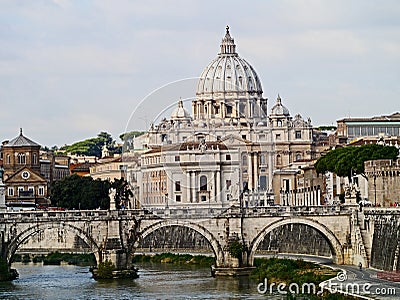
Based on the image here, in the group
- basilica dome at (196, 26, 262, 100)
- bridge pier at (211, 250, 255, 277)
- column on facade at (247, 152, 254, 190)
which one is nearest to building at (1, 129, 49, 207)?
column on facade at (247, 152, 254, 190)

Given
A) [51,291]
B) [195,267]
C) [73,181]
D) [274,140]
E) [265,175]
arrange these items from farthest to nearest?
[274,140] < [265,175] < [73,181] < [195,267] < [51,291]

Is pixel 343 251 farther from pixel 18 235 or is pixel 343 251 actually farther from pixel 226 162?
pixel 226 162

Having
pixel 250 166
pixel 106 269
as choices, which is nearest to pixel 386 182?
pixel 106 269

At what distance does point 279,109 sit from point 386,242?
9901 cm

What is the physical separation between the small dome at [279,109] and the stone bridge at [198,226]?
9126 cm

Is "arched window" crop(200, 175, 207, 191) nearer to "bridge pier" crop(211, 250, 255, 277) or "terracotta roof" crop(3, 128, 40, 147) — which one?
"bridge pier" crop(211, 250, 255, 277)

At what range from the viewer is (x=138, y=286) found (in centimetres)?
6062

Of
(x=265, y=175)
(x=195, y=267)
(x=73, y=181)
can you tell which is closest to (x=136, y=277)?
(x=195, y=267)

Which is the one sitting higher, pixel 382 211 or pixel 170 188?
pixel 170 188

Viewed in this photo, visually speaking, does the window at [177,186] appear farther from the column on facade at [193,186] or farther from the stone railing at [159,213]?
the stone railing at [159,213]

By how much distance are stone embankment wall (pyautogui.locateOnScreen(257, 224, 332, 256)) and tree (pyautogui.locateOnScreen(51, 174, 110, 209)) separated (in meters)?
22.5

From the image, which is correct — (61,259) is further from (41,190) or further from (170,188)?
(41,190)

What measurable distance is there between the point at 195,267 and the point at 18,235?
11046mm

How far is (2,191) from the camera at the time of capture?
72.4m
